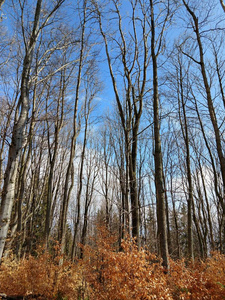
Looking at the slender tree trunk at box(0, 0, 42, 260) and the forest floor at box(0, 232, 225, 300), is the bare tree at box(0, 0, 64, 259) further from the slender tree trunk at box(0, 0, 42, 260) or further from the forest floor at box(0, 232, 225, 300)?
the forest floor at box(0, 232, 225, 300)

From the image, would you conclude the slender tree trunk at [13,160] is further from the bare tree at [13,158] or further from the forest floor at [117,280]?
the forest floor at [117,280]

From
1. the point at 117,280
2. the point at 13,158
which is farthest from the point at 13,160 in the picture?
the point at 117,280

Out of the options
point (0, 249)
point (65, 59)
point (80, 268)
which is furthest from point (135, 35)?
point (80, 268)

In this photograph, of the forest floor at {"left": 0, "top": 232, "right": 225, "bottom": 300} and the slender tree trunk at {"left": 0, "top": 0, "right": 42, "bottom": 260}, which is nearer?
the forest floor at {"left": 0, "top": 232, "right": 225, "bottom": 300}

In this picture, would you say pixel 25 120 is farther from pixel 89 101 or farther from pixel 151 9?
pixel 89 101

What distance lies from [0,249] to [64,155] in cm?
1142

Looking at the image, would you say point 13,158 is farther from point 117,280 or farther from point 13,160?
point 117,280

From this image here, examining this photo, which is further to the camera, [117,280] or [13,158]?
[13,158]

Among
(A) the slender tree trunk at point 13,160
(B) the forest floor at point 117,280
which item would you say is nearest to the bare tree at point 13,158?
(A) the slender tree trunk at point 13,160

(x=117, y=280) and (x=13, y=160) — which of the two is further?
(x=13, y=160)

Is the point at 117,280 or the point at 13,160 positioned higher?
the point at 13,160

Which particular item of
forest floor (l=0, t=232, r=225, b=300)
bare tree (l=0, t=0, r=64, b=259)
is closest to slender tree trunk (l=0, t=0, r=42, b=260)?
bare tree (l=0, t=0, r=64, b=259)

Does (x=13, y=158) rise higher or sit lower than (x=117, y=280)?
higher

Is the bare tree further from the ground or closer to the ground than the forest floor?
further from the ground
